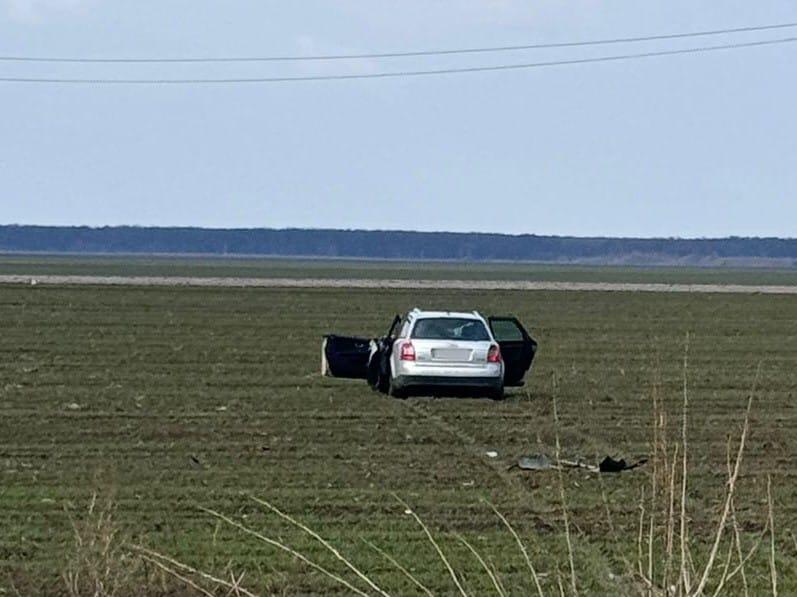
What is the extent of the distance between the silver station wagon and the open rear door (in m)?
0.93

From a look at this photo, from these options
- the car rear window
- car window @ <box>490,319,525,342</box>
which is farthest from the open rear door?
car window @ <box>490,319,525,342</box>

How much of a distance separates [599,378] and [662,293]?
48422mm

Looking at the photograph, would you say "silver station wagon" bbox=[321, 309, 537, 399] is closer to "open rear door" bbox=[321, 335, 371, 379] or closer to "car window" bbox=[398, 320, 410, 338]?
"car window" bbox=[398, 320, 410, 338]

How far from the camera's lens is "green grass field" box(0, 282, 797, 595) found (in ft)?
45.7

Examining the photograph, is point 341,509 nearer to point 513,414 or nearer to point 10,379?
Result: point 513,414

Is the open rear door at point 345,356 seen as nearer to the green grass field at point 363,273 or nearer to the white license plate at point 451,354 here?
the white license plate at point 451,354

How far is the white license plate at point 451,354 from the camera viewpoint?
28.5 meters

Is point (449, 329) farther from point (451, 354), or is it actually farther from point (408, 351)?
point (408, 351)

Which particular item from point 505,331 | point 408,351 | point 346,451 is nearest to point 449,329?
point 408,351

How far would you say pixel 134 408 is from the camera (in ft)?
87.6

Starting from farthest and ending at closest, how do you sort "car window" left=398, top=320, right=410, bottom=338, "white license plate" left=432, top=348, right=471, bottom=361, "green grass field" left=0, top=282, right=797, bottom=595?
1. "car window" left=398, top=320, right=410, bottom=338
2. "white license plate" left=432, top=348, right=471, bottom=361
3. "green grass field" left=0, top=282, right=797, bottom=595

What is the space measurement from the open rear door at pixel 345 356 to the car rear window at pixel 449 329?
237cm

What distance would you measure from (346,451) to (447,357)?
733 centimetres

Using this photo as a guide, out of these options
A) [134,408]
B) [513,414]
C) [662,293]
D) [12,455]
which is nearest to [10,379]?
[134,408]
